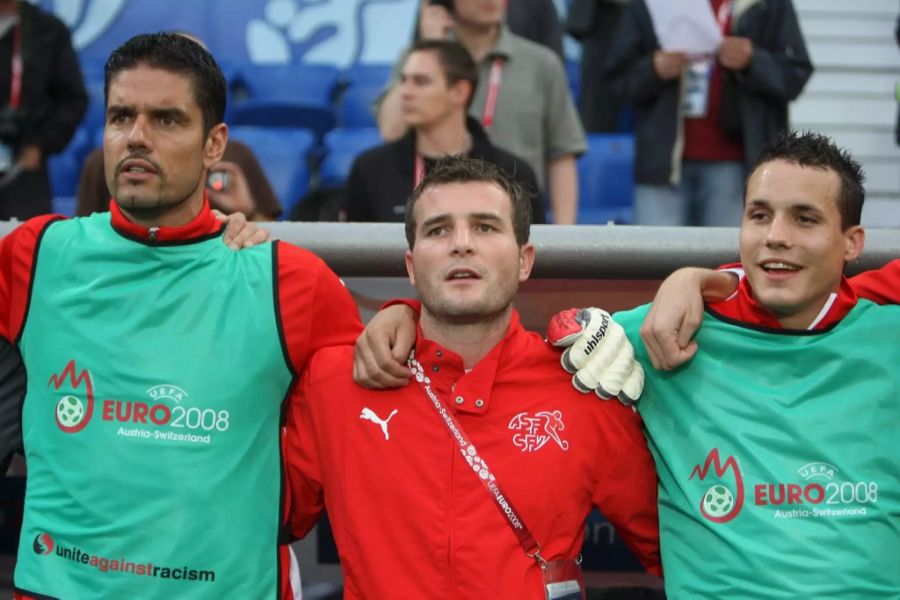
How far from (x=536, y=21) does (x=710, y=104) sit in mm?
1383

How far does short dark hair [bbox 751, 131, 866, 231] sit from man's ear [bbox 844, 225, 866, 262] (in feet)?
0.05

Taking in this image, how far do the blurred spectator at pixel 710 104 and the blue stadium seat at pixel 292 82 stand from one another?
3372mm

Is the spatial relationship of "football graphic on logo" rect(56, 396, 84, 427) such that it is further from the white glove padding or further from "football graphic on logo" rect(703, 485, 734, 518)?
"football graphic on logo" rect(703, 485, 734, 518)

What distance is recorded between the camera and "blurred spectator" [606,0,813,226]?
21.1ft

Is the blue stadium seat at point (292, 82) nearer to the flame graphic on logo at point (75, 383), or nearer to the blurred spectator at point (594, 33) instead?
the blurred spectator at point (594, 33)

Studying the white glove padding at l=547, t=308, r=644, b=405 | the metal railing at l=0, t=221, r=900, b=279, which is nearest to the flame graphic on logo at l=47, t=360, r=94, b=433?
the metal railing at l=0, t=221, r=900, b=279

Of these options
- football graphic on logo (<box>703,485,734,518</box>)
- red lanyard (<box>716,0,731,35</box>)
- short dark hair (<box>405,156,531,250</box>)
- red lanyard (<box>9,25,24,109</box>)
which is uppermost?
red lanyard (<box>716,0,731,35</box>)

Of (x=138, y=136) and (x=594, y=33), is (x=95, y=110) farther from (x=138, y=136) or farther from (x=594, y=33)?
(x=138, y=136)

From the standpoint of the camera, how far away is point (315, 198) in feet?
20.3

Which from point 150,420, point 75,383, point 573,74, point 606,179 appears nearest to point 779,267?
point 150,420

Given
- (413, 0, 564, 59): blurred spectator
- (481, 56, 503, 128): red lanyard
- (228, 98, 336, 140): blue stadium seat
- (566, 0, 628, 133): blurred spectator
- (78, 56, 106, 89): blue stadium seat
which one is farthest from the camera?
(78, 56, 106, 89): blue stadium seat

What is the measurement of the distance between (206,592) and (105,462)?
0.40 m

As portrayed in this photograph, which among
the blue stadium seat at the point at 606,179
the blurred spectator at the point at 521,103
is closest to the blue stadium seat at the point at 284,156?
the blue stadium seat at the point at 606,179

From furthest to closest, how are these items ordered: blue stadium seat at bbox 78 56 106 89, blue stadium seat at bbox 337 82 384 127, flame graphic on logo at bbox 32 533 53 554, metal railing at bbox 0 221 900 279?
blue stadium seat at bbox 78 56 106 89 → blue stadium seat at bbox 337 82 384 127 → metal railing at bbox 0 221 900 279 → flame graphic on logo at bbox 32 533 53 554
